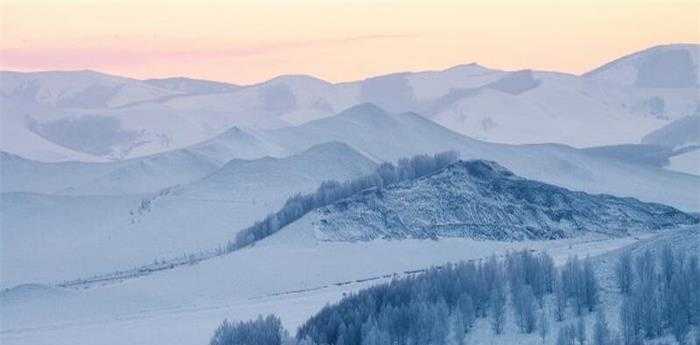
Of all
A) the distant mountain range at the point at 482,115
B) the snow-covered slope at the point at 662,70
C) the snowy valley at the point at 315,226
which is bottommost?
the snowy valley at the point at 315,226

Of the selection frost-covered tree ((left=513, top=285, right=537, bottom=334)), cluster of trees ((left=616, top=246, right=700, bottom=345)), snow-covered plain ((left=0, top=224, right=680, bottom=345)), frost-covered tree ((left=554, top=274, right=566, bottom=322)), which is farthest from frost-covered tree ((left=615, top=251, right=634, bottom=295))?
snow-covered plain ((left=0, top=224, right=680, bottom=345))

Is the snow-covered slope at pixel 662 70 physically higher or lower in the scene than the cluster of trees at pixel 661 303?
higher

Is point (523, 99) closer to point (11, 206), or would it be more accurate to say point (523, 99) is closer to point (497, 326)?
point (11, 206)

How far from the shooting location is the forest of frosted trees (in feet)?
100

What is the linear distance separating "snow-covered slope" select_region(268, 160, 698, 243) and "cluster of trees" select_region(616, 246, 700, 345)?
2015cm

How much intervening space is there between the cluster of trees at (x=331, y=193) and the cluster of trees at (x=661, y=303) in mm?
23546

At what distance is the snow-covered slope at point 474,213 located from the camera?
53.6 m

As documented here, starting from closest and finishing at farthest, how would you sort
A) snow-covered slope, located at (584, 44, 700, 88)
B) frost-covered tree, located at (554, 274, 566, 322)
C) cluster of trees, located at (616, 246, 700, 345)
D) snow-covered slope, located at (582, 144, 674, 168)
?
cluster of trees, located at (616, 246, 700, 345)
frost-covered tree, located at (554, 274, 566, 322)
snow-covered slope, located at (582, 144, 674, 168)
snow-covered slope, located at (584, 44, 700, 88)

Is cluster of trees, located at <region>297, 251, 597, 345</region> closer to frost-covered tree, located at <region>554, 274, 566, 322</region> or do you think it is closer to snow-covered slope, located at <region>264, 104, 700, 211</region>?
frost-covered tree, located at <region>554, 274, 566, 322</region>

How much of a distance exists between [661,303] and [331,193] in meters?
27.1

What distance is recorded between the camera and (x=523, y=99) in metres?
170

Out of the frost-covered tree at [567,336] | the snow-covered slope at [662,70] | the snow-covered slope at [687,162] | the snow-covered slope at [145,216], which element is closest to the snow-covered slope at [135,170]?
the snow-covered slope at [145,216]

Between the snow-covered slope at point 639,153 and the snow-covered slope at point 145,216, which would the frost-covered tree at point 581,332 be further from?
the snow-covered slope at point 639,153

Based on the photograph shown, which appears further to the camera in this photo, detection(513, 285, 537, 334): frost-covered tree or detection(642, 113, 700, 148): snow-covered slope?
detection(642, 113, 700, 148): snow-covered slope
